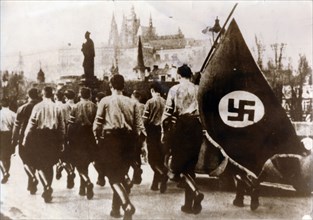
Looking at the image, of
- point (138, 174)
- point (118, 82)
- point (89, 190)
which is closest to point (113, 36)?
point (118, 82)

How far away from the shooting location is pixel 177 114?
286 cm

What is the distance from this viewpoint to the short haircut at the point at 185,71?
9.37ft

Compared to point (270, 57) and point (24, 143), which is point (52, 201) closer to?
point (24, 143)

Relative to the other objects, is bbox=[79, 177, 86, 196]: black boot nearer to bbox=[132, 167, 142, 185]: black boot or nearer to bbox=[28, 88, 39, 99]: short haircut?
bbox=[132, 167, 142, 185]: black boot

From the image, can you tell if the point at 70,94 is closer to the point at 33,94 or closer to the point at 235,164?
the point at 33,94

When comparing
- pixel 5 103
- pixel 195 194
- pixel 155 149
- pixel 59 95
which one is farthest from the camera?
pixel 5 103

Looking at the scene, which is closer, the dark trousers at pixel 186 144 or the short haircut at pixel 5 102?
the dark trousers at pixel 186 144

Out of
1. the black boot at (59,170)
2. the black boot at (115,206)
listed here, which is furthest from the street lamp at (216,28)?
the black boot at (59,170)

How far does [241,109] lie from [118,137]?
766 mm

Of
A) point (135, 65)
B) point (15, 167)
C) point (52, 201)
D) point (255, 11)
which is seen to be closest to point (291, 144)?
point (255, 11)

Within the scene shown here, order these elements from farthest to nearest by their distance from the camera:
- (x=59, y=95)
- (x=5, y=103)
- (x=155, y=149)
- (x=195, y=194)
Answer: (x=5, y=103) → (x=59, y=95) → (x=155, y=149) → (x=195, y=194)

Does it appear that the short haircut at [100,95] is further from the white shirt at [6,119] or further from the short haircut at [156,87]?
the white shirt at [6,119]

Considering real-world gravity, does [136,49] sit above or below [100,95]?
above

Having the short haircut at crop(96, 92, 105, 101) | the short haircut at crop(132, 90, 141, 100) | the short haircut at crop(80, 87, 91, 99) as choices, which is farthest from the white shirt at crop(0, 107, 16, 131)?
the short haircut at crop(132, 90, 141, 100)
